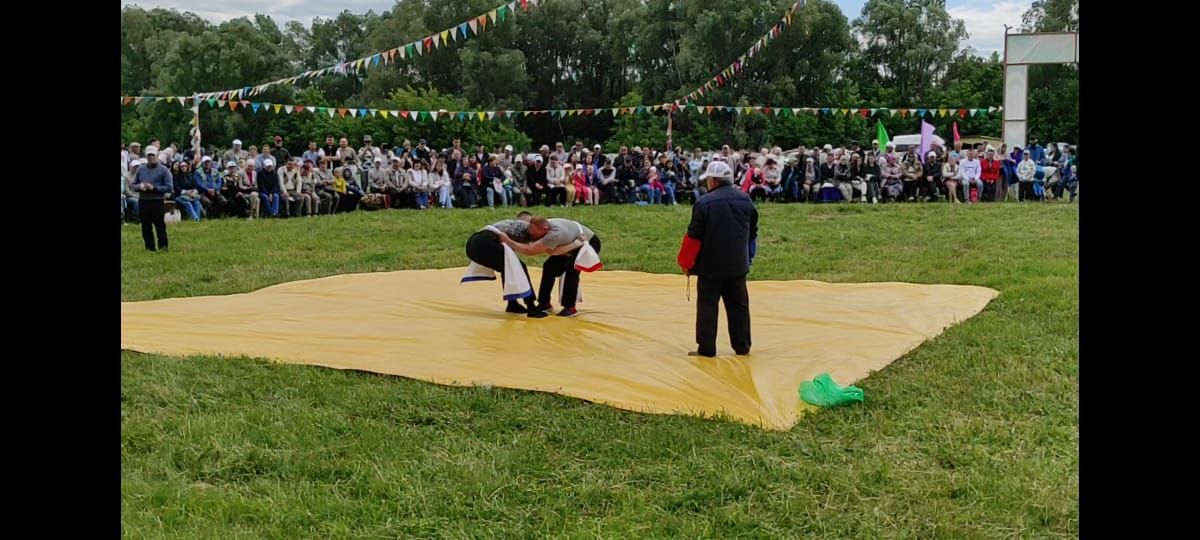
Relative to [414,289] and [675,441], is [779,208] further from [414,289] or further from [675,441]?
[675,441]

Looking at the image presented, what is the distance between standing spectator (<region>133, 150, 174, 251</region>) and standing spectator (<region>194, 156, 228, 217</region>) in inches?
155

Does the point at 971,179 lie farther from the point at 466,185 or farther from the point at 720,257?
the point at 720,257

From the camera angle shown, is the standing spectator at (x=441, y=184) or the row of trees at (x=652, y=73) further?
the row of trees at (x=652, y=73)

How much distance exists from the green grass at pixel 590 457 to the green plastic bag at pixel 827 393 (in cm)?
8

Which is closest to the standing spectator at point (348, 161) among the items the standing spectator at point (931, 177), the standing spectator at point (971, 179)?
the standing spectator at point (931, 177)

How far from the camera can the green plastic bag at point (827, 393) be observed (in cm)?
608

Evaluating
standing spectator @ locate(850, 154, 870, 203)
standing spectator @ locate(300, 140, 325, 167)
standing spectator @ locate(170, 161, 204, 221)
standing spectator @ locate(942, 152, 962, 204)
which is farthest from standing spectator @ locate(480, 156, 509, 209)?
standing spectator @ locate(942, 152, 962, 204)

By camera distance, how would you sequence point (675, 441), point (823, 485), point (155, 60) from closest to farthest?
point (823, 485), point (675, 441), point (155, 60)

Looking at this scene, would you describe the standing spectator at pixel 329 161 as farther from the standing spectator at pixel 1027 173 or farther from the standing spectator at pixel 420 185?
the standing spectator at pixel 1027 173

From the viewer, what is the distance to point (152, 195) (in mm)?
13750
